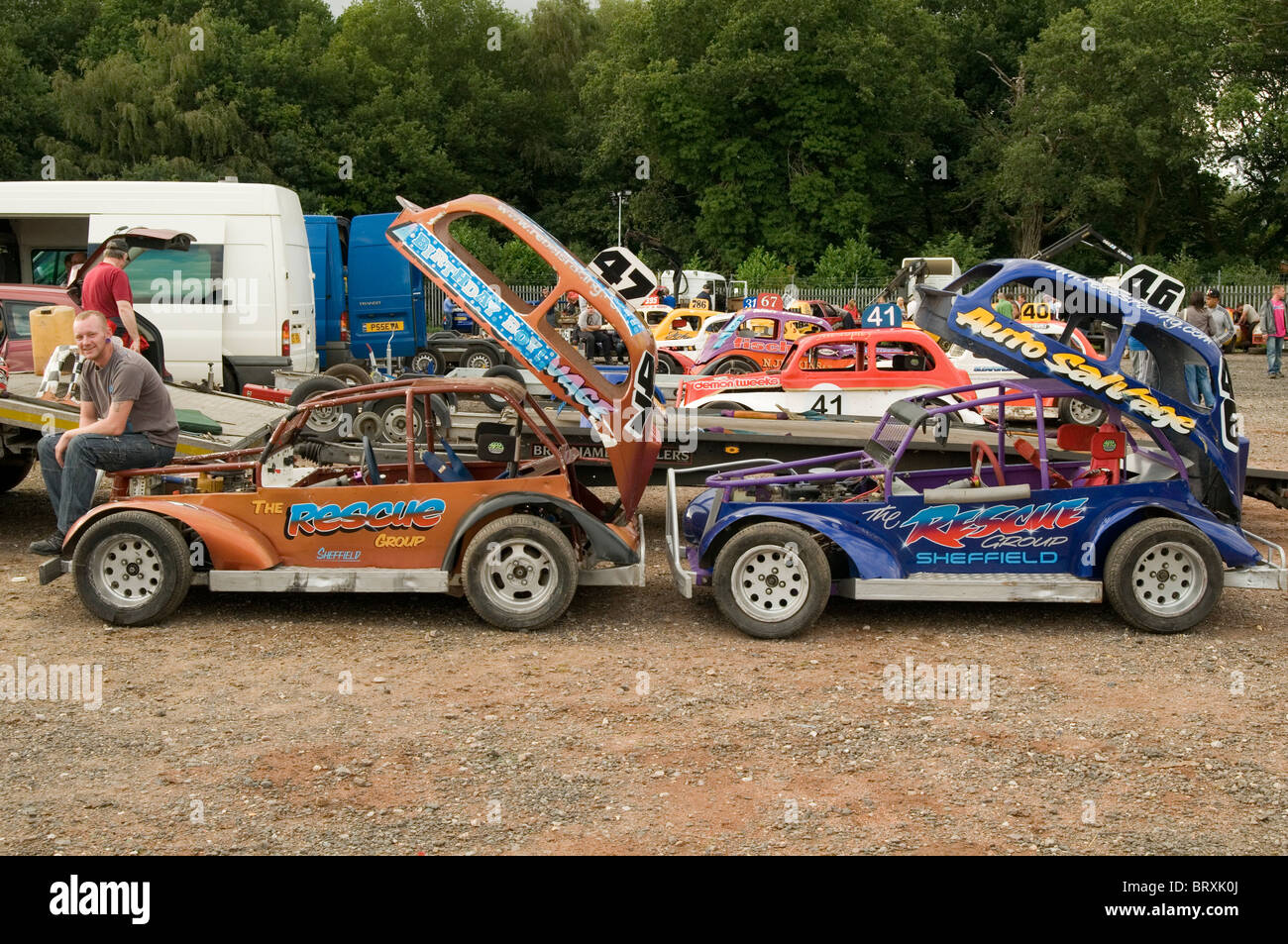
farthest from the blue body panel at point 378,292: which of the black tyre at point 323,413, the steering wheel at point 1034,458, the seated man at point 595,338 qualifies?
the steering wheel at point 1034,458

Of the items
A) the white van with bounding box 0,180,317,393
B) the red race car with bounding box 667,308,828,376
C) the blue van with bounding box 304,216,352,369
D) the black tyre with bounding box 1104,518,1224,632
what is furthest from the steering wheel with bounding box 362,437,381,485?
the red race car with bounding box 667,308,828,376

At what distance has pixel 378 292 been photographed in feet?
62.5

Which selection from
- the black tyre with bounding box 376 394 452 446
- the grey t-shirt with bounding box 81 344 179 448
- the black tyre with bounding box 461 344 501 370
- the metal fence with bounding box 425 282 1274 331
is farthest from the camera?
the metal fence with bounding box 425 282 1274 331

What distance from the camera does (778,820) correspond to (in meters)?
5.20

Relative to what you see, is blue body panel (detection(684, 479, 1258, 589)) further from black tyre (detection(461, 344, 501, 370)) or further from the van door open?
black tyre (detection(461, 344, 501, 370))

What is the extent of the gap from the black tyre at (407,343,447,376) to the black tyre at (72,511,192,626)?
12447 millimetres

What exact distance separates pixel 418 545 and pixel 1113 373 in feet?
14.9

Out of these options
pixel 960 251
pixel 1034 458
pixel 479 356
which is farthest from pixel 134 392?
pixel 960 251

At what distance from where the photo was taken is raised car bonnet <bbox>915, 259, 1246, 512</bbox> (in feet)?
25.8

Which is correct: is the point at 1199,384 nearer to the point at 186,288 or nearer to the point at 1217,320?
the point at 186,288

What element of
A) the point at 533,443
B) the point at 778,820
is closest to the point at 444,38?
the point at 533,443

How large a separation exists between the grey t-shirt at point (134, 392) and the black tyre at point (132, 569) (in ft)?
3.05

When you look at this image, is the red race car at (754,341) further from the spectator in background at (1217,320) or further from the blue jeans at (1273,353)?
the blue jeans at (1273,353)

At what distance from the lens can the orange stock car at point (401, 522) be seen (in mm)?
7703
